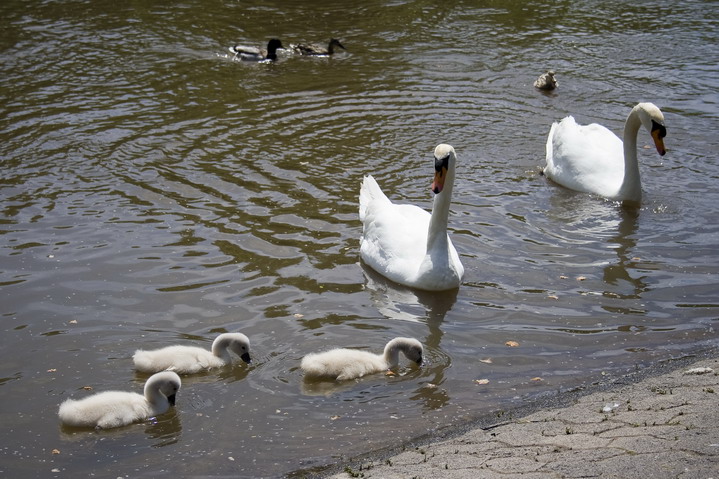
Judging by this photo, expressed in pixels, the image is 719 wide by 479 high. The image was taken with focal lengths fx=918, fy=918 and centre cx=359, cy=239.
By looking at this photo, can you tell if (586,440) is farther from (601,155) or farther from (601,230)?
(601,155)

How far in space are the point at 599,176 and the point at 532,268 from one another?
2833 millimetres

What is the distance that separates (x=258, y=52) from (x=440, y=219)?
31.3 feet

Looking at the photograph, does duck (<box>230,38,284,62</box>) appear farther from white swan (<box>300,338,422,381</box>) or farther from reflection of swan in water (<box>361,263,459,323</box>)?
white swan (<box>300,338,422,381</box>)

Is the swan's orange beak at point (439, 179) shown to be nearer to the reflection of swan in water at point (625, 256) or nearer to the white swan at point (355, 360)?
the reflection of swan in water at point (625, 256)

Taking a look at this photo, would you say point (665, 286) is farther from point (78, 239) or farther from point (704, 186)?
point (78, 239)

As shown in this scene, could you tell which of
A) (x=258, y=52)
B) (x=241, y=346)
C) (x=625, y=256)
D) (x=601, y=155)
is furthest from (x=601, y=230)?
(x=258, y=52)

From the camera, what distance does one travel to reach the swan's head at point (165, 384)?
6.44 meters

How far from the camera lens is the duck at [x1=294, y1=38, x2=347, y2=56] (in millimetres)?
17250

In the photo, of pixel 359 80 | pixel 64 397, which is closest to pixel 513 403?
pixel 64 397

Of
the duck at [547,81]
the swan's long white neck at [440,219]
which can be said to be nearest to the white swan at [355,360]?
the swan's long white neck at [440,219]

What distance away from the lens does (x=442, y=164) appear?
28.4 feet

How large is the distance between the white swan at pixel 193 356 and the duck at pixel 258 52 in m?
10.7

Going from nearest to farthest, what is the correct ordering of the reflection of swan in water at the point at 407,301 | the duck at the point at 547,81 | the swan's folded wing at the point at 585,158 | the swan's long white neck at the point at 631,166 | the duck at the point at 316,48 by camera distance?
the reflection of swan in water at the point at 407,301 → the swan's long white neck at the point at 631,166 → the swan's folded wing at the point at 585,158 → the duck at the point at 547,81 → the duck at the point at 316,48

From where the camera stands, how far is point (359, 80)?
15.6m
